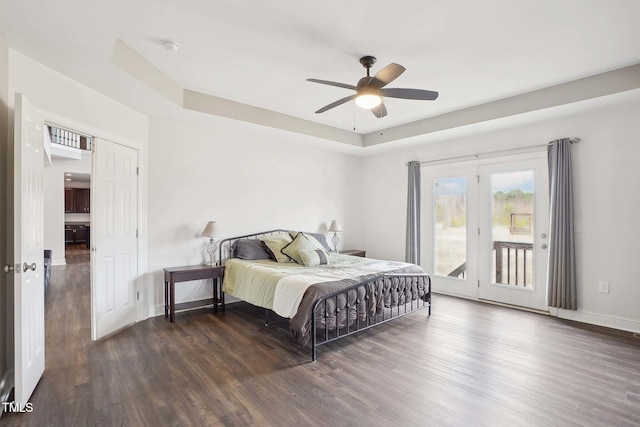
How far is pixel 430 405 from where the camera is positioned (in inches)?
91.8

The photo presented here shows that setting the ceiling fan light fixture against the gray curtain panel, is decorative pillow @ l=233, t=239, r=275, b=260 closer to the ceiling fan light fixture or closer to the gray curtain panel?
the ceiling fan light fixture

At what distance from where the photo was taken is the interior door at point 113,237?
11.5ft

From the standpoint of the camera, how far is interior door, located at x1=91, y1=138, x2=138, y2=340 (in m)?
3.49

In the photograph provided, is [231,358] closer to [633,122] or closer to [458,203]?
[458,203]

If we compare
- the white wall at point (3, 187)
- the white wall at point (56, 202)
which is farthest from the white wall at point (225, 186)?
the white wall at point (56, 202)

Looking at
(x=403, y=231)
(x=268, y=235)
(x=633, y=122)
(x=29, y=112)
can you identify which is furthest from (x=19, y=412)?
(x=633, y=122)

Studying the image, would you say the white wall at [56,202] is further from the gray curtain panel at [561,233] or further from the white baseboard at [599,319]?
the white baseboard at [599,319]

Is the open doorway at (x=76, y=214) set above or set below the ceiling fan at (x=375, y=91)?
below

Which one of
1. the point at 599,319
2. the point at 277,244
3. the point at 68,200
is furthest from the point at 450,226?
the point at 68,200

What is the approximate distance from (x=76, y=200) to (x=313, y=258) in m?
11.1

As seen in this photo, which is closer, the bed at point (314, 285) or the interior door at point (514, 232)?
the bed at point (314, 285)

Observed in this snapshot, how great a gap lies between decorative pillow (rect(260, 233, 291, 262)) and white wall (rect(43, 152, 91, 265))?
695 cm

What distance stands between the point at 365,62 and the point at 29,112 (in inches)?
112

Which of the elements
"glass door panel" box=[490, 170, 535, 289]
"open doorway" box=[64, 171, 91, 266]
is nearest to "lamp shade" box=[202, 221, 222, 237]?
"glass door panel" box=[490, 170, 535, 289]
